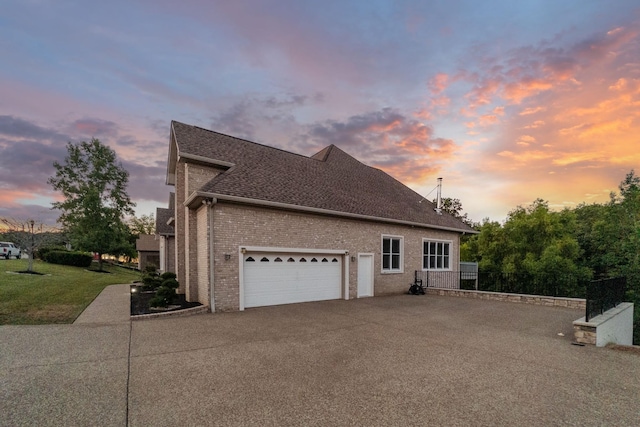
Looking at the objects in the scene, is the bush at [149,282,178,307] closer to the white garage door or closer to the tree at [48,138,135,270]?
the white garage door

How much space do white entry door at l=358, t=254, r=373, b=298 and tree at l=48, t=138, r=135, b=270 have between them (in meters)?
28.6

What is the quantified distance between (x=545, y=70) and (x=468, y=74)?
2.51m

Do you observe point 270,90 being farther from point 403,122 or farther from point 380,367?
point 380,367

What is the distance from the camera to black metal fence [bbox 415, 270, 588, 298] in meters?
17.1

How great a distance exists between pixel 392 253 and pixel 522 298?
19.5ft

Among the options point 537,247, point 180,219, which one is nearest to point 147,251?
point 180,219

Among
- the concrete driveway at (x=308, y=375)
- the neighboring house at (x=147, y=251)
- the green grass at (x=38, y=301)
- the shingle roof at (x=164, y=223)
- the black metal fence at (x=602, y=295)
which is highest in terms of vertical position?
the shingle roof at (x=164, y=223)

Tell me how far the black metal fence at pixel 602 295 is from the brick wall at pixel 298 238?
7.91 metres

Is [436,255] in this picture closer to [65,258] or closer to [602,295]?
[602,295]

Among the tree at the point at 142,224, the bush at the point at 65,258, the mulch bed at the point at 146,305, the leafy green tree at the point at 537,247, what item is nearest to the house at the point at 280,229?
the mulch bed at the point at 146,305

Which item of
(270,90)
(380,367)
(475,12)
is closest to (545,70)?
(475,12)

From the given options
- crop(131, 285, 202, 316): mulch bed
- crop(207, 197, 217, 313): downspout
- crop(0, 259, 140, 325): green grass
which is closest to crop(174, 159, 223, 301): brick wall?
crop(131, 285, 202, 316): mulch bed

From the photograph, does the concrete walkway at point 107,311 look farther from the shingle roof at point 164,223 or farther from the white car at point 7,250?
the white car at point 7,250

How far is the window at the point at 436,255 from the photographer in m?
16.8
